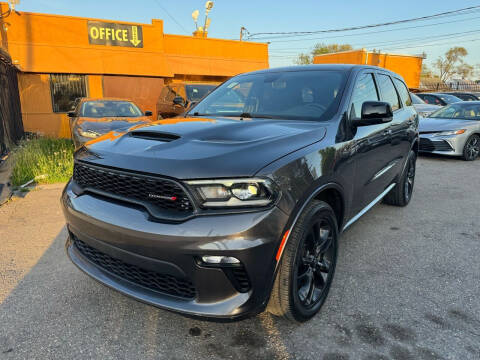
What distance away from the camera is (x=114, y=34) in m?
13.5

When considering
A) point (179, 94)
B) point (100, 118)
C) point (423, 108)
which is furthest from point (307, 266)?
point (423, 108)

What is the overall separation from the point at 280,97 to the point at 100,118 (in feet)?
20.6

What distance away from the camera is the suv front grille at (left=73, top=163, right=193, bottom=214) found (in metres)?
1.82

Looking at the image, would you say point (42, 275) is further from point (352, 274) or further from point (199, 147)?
point (352, 274)

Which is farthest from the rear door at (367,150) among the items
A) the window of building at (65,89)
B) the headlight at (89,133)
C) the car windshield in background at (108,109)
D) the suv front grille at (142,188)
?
the window of building at (65,89)

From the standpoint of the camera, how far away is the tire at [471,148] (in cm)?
848

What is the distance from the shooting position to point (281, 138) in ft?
7.13

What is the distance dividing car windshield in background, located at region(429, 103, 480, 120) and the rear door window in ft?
20.1

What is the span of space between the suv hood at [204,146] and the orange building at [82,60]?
39.6 ft

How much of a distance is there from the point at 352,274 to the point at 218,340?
4.58ft

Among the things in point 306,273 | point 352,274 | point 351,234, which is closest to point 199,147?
point 306,273

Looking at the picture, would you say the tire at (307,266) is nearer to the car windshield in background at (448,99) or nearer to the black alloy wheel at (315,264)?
the black alloy wheel at (315,264)

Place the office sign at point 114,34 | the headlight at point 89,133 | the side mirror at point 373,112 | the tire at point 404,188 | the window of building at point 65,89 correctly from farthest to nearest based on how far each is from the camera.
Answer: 1. the office sign at point 114,34
2. the window of building at point 65,89
3. the headlight at point 89,133
4. the tire at point 404,188
5. the side mirror at point 373,112

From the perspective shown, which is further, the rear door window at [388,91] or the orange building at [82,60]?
the orange building at [82,60]
